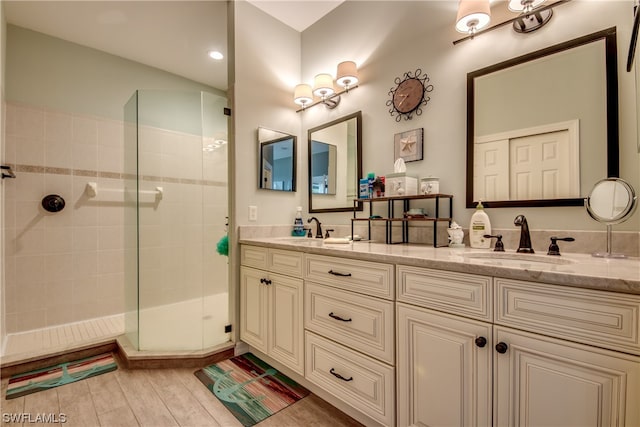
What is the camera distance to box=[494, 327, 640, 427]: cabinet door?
74cm

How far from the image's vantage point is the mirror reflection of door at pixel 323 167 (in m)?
2.30

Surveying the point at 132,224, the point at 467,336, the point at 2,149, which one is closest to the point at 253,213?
the point at 132,224

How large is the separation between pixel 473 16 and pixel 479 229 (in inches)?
42.9

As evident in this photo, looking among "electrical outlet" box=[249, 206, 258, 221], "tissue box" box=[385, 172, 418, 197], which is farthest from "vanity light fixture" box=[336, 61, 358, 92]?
"electrical outlet" box=[249, 206, 258, 221]

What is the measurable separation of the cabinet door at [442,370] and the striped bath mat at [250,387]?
73cm

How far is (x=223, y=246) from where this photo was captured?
2.27 metres

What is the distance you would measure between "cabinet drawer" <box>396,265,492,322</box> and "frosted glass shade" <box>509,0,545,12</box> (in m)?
1.34

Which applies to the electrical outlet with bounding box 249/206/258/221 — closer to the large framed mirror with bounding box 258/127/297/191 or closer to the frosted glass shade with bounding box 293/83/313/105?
the large framed mirror with bounding box 258/127/297/191

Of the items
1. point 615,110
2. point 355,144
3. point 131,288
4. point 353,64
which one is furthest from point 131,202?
point 615,110

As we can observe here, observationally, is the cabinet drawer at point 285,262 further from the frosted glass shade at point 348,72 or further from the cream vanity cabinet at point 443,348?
the frosted glass shade at point 348,72

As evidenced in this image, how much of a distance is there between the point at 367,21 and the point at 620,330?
2241 millimetres

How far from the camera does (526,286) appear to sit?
87 centimetres

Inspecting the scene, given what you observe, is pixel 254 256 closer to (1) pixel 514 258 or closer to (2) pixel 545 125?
(1) pixel 514 258

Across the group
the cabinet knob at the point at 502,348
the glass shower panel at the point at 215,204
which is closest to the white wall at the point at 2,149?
the glass shower panel at the point at 215,204
